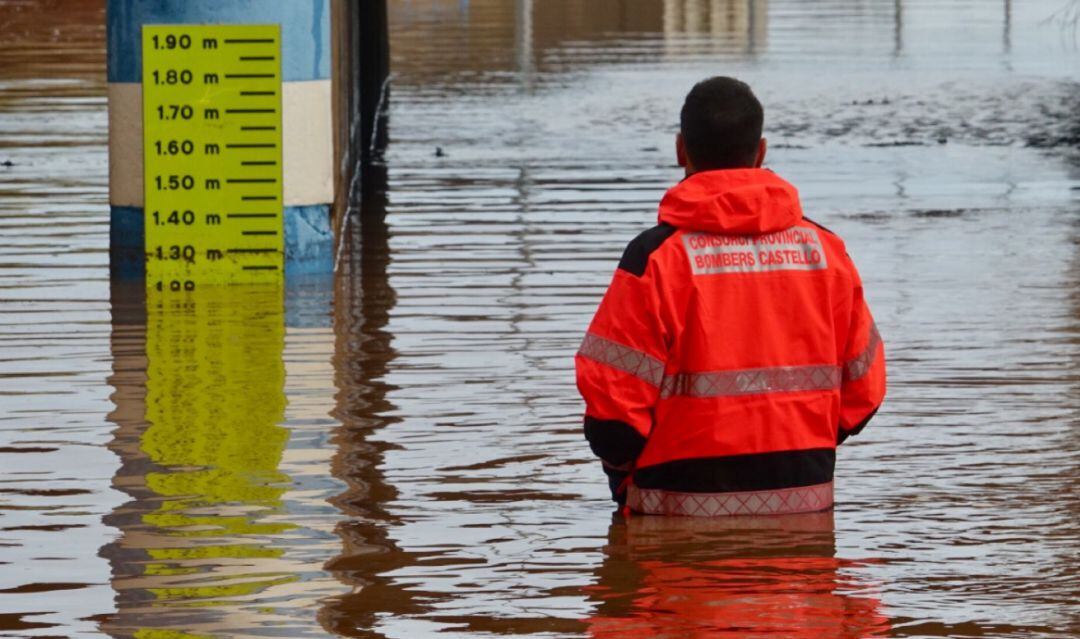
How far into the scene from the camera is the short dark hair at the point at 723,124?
226 inches

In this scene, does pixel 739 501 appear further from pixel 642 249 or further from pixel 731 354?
pixel 642 249

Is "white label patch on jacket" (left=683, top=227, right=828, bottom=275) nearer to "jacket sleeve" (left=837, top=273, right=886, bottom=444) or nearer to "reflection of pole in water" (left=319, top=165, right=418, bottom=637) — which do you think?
"jacket sleeve" (left=837, top=273, right=886, bottom=444)

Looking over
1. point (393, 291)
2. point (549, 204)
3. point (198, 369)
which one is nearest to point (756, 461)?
point (198, 369)

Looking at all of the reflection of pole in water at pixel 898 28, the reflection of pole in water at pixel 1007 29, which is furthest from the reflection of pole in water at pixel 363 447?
the reflection of pole in water at pixel 1007 29

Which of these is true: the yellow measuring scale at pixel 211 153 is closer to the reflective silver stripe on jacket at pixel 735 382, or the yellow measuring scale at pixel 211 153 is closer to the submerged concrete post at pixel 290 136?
the submerged concrete post at pixel 290 136

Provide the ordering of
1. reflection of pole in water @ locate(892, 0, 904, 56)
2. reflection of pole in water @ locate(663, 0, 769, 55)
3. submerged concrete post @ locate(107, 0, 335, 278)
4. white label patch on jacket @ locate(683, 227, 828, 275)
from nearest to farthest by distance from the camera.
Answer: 1. white label patch on jacket @ locate(683, 227, 828, 275)
2. submerged concrete post @ locate(107, 0, 335, 278)
3. reflection of pole in water @ locate(892, 0, 904, 56)
4. reflection of pole in water @ locate(663, 0, 769, 55)

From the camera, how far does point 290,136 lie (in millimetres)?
11633

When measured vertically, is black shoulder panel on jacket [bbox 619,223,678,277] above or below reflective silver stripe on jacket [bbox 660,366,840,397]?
above

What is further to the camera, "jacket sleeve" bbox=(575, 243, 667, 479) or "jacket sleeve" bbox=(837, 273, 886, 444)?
"jacket sleeve" bbox=(837, 273, 886, 444)

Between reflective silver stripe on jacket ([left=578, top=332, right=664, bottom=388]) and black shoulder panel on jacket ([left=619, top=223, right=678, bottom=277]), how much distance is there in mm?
180

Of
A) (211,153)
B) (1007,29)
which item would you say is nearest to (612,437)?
(211,153)

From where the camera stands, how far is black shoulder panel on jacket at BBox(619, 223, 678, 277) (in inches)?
221

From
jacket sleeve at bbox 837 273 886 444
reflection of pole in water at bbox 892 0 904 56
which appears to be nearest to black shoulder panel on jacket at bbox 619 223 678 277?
jacket sleeve at bbox 837 273 886 444

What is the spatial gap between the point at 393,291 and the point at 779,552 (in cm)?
528
